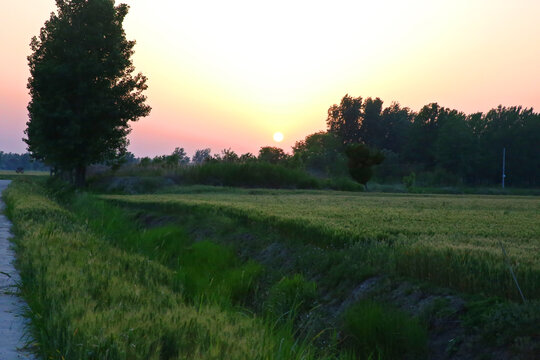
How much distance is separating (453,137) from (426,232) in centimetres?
6977

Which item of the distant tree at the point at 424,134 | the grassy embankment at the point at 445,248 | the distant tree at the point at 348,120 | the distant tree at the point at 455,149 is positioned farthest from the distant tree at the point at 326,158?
the grassy embankment at the point at 445,248

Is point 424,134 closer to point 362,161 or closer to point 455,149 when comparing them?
point 455,149

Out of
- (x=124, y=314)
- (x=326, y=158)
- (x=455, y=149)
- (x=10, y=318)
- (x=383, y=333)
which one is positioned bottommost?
(x=383, y=333)

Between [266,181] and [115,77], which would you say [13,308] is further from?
[266,181]

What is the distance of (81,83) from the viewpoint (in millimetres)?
29891

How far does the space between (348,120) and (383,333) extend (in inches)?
4125

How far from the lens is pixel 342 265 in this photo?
622 cm

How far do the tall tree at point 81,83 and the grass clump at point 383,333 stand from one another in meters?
28.1

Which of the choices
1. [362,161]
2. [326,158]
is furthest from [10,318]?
[326,158]

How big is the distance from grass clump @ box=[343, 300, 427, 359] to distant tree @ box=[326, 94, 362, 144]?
103 m

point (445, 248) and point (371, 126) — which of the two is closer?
point (445, 248)

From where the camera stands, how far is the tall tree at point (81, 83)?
29672mm

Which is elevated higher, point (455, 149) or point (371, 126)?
point (371, 126)

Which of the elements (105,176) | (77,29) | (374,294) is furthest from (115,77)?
(374,294)
